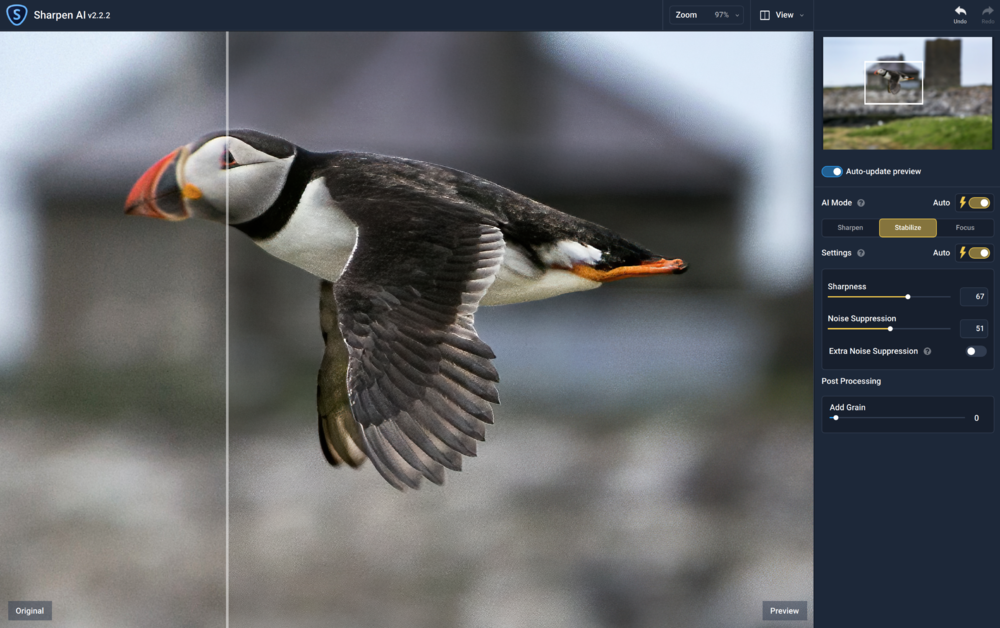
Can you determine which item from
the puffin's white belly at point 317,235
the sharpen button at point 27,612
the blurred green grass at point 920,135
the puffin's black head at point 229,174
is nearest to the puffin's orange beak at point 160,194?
the puffin's black head at point 229,174

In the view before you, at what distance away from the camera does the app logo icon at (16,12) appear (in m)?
1.57

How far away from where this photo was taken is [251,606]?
4.14 meters

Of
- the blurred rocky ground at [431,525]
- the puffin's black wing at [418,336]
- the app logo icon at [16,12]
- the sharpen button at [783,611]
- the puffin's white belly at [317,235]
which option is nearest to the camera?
the puffin's black wing at [418,336]

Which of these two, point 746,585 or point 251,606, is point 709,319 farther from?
point 251,606

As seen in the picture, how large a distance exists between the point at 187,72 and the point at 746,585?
359 cm

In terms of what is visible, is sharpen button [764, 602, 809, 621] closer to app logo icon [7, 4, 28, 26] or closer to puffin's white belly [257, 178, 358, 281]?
puffin's white belly [257, 178, 358, 281]

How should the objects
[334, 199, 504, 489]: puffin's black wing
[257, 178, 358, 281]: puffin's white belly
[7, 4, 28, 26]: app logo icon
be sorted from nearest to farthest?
[334, 199, 504, 489]: puffin's black wing → [257, 178, 358, 281]: puffin's white belly → [7, 4, 28, 26]: app logo icon

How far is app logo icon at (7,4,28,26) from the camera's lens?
157cm

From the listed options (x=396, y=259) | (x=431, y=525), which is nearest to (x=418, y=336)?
(x=396, y=259)

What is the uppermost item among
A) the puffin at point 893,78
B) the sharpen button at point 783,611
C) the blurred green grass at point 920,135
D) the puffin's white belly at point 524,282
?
the puffin at point 893,78

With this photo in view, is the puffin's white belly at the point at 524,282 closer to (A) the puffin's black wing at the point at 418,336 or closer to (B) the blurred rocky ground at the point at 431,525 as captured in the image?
(A) the puffin's black wing at the point at 418,336

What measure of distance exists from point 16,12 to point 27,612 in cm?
110

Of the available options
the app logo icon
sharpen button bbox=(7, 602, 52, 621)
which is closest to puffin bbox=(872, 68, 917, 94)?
the app logo icon

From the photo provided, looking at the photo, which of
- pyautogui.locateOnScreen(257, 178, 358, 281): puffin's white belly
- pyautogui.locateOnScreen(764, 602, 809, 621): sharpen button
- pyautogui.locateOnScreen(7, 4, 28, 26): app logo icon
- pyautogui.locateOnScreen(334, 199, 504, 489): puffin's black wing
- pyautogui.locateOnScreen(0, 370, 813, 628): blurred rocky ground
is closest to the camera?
pyautogui.locateOnScreen(334, 199, 504, 489): puffin's black wing
